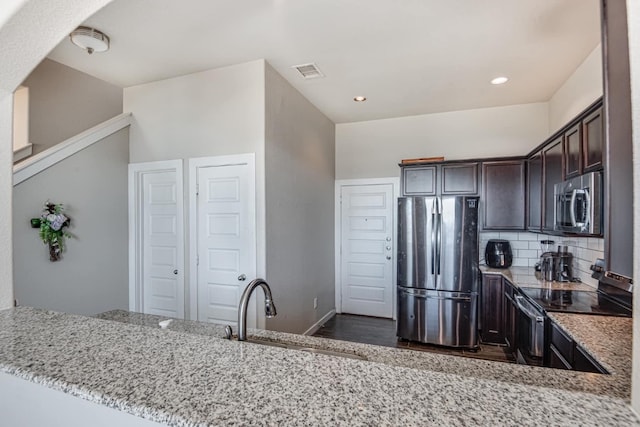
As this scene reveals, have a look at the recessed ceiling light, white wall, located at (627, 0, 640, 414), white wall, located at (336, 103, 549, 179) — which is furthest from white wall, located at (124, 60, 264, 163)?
Result: white wall, located at (627, 0, 640, 414)

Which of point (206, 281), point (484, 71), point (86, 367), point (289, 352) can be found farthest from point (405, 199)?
point (86, 367)

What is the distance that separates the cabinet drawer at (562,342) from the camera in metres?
1.83

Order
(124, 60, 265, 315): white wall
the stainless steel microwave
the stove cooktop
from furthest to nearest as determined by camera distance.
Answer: (124, 60, 265, 315): white wall, the stove cooktop, the stainless steel microwave

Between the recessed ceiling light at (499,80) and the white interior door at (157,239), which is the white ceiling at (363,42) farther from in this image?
the white interior door at (157,239)

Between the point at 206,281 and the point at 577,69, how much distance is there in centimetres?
Answer: 430

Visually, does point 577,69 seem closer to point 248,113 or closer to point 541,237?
point 541,237

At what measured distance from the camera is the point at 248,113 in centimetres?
303

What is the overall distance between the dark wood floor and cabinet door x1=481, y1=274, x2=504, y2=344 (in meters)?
0.15

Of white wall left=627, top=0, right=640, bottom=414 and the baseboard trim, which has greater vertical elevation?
white wall left=627, top=0, right=640, bottom=414

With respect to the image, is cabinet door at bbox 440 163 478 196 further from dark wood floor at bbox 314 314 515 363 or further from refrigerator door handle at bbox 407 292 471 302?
dark wood floor at bbox 314 314 515 363

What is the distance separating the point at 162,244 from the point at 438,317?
129 inches

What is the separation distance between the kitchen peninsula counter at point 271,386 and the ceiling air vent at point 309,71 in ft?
9.20

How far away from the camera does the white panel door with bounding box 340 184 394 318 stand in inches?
188

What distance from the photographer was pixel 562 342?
1.96 m
